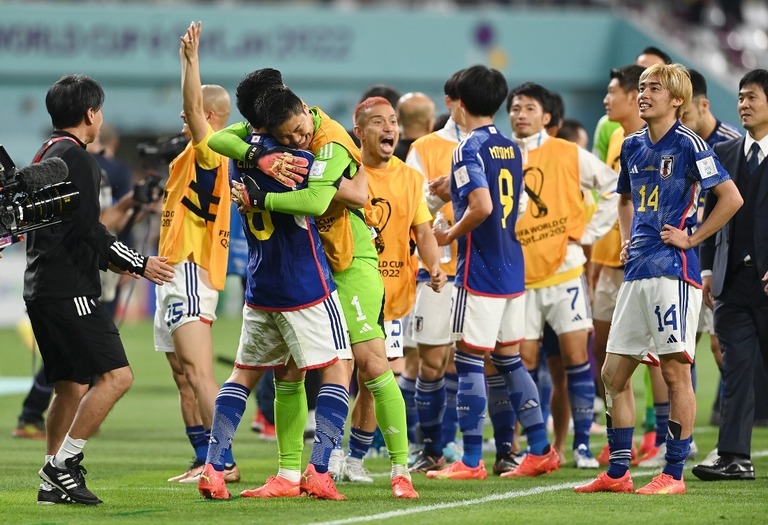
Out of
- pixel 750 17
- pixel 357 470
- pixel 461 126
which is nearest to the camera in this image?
pixel 357 470

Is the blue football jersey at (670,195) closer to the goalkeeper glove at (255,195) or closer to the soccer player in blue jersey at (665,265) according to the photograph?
the soccer player in blue jersey at (665,265)

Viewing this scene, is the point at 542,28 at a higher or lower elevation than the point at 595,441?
higher

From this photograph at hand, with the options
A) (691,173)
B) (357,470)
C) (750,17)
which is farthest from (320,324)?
(750,17)

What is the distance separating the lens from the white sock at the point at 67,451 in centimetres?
695

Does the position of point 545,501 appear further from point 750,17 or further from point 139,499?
point 750,17

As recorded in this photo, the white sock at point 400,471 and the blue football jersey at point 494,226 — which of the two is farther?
the blue football jersey at point 494,226

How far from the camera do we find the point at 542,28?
1220 inches

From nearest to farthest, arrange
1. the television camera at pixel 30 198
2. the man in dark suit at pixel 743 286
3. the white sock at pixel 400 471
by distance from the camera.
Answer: the television camera at pixel 30 198
the white sock at pixel 400 471
the man in dark suit at pixel 743 286

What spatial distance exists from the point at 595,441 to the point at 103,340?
5002 millimetres

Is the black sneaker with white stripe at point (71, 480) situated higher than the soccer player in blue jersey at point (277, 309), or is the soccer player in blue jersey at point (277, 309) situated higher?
the soccer player in blue jersey at point (277, 309)

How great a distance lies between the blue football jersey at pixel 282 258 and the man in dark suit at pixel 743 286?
2.59 m

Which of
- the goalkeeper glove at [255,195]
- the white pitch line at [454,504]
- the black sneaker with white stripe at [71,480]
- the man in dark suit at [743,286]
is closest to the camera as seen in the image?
the white pitch line at [454,504]

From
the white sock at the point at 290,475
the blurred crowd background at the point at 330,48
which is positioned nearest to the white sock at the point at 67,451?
the white sock at the point at 290,475

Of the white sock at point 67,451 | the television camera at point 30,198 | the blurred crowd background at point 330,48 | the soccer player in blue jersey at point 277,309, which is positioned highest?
the blurred crowd background at point 330,48
